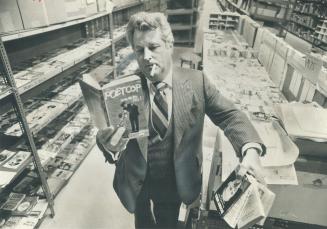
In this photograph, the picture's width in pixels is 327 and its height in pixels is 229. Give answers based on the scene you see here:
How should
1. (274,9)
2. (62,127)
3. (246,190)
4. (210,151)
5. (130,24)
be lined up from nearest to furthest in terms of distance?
(246,190)
(130,24)
(210,151)
(62,127)
(274,9)

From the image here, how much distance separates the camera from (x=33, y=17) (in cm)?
199

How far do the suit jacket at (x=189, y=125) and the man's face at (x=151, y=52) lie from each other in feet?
0.42

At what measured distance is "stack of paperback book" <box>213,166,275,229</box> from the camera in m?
0.93

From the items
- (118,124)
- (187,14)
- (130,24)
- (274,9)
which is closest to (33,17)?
(130,24)

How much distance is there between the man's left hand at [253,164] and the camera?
1.01 meters

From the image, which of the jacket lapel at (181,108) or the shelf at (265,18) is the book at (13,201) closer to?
the jacket lapel at (181,108)

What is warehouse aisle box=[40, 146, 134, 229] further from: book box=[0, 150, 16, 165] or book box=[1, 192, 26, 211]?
book box=[0, 150, 16, 165]

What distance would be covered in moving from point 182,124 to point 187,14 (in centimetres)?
682

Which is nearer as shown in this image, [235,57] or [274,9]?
[235,57]

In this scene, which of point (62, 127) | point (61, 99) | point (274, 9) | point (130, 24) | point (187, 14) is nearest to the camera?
point (130, 24)

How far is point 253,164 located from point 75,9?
96.3 inches

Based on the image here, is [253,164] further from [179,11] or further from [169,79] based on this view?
[179,11]

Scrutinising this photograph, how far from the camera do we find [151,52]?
3.58ft

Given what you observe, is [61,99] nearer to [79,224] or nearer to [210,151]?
[79,224]
